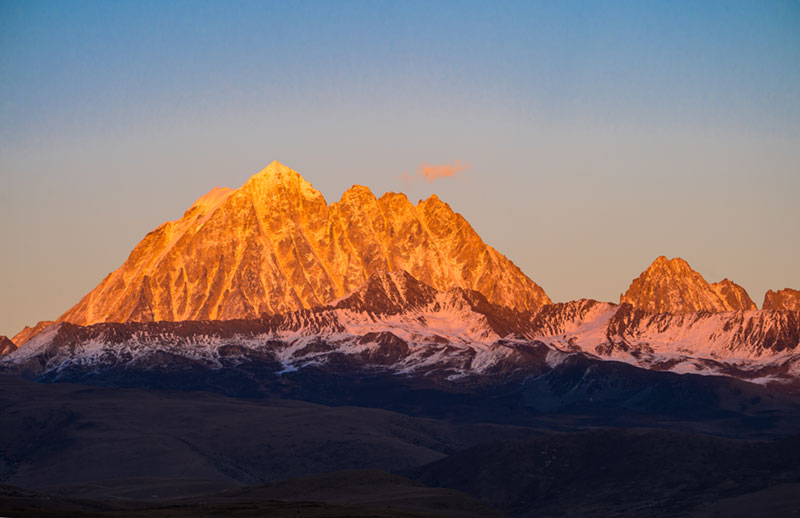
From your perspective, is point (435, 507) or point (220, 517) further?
point (435, 507)

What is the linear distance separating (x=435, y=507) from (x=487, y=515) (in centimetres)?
746

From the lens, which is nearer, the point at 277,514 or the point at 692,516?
the point at 277,514

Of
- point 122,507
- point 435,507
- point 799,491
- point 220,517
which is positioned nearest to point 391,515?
point 220,517

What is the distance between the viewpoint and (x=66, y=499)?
195000 mm

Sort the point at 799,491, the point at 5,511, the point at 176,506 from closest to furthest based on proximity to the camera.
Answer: the point at 5,511, the point at 176,506, the point at 799,491

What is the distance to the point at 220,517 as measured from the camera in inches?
6383

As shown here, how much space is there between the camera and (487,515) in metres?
200

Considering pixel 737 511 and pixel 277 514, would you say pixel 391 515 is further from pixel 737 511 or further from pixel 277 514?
pixel 737 511

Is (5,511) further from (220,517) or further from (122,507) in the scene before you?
(122,507)

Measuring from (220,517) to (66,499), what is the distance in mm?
41743

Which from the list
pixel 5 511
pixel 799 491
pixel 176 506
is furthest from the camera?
pixel 799 491

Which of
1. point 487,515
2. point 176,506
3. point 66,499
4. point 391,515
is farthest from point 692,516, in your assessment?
point 66,499

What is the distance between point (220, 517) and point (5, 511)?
2415cm

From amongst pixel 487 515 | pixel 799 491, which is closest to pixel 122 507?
pixel 487 515
